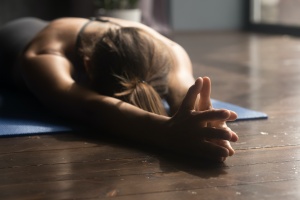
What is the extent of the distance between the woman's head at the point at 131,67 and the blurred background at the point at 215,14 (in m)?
2.80

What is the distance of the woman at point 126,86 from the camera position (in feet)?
4.37

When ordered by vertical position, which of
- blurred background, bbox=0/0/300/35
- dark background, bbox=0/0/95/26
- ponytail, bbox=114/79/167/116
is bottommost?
blurred background, bbox=0/0/300/35

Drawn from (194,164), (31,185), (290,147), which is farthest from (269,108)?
(31,185)

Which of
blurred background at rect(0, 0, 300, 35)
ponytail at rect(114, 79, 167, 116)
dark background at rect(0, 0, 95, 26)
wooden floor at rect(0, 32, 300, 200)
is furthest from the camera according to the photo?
blurred background at rect(0, 0, 300, 35)

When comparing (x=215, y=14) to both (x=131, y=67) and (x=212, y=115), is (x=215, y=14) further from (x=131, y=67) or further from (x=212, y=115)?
(x=212, y=115)

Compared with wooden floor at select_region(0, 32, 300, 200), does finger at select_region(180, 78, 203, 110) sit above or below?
above

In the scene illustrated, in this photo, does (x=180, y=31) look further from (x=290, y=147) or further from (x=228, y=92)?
(x=290, y=147)

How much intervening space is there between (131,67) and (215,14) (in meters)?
4.02

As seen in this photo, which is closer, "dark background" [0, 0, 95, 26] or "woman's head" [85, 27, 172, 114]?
"woman's head" [85, 27, 172, 114]

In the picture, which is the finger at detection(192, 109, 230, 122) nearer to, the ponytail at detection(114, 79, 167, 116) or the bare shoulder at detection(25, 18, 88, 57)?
the ponytail at detection(114, 79, 167, 116)

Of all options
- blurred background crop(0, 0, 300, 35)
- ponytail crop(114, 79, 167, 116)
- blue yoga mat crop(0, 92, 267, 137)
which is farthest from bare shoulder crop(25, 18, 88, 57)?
blurred background crop(0, 0, 300, 35)

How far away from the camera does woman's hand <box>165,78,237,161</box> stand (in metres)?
1.28

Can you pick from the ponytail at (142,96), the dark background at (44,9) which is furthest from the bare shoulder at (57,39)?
the dark background at (44,9)

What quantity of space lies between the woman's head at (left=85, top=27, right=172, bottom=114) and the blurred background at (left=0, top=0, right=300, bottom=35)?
280cm
